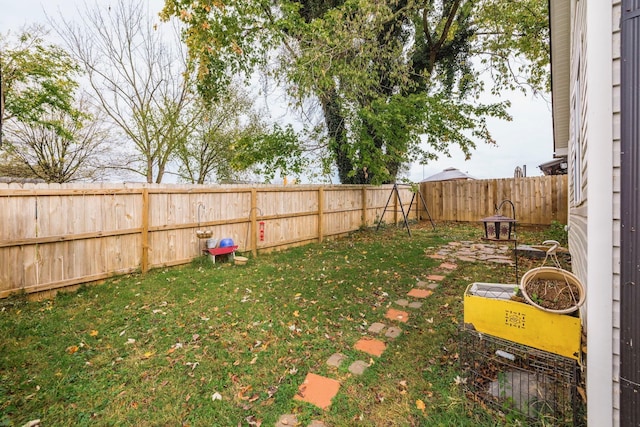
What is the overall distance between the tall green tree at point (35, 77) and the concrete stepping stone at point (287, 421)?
439 inches

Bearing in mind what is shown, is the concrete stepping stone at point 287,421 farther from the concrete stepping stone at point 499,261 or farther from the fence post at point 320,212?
the fence post at point 320,212

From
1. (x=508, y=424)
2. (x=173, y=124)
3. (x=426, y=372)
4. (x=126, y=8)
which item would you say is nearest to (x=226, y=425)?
(x=426, y=372)

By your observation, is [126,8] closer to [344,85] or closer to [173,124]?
[173,124]

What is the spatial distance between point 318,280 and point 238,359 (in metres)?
2.19

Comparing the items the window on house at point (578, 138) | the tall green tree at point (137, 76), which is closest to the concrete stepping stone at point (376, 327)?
the window on house at point (578, 138)

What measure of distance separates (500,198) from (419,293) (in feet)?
28.1

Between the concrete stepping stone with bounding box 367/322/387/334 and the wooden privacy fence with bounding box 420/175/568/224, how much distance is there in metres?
9.24

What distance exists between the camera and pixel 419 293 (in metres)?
4.10

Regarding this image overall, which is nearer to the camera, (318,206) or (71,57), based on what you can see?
(318,206)

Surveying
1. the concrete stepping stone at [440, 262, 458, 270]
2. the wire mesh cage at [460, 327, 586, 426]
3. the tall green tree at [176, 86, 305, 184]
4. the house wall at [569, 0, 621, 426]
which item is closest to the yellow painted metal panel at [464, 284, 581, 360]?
the wire mesh cage at [460, 327, 586, 426]

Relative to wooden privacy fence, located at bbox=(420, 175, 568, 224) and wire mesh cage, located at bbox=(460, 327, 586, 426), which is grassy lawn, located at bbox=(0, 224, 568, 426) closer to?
wire mesh cage, located at bbox=(460, 327, 586, 426)

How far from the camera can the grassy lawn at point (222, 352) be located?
1935 millimetres

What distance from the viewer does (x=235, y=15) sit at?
7430 mm

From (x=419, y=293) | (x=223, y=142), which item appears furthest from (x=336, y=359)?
(x=223, y=142)
